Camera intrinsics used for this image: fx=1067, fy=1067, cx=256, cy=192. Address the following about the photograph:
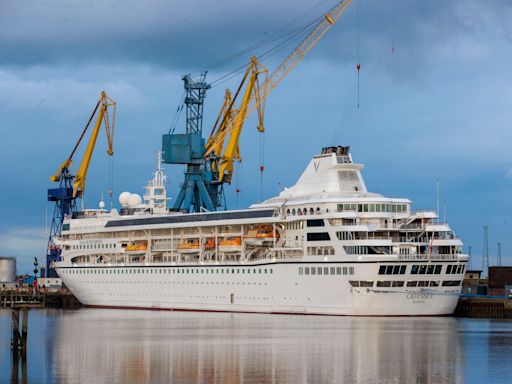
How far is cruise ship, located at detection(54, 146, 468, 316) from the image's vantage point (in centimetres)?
8062

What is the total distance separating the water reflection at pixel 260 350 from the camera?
46469 millimetres

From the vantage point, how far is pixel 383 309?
3174 inches

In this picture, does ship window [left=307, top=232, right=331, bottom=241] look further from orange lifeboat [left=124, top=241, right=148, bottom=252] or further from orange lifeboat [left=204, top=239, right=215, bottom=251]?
orange lifeboat [left=124, top=241, right=148, bottom=252]

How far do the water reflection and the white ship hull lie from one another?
1953 millimetres

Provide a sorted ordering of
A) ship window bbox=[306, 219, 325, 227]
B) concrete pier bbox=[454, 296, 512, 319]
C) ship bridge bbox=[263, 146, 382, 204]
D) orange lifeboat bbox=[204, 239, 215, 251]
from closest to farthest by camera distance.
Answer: ship window bbox=[306, 219, 325, 227]
concrete pier bbox=[454, 296, 512, 319]
ship bridge bbox=[263, 146, 382, 204]
orange lifeboat bbox=[204, 239, 215, 251]

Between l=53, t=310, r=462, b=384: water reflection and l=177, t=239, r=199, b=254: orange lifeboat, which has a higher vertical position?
l=177, t=239, r=199, b=254: orange lifeboat

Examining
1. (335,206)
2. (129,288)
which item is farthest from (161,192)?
(335,206)

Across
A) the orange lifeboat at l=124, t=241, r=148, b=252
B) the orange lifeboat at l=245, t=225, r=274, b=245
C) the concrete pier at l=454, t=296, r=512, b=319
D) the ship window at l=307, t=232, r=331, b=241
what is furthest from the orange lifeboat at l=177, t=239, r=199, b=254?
the concrete pier at l=454, t=296, r=512, b=319

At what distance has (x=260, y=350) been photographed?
56.0 m

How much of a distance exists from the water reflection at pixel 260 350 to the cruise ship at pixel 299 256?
109 inches

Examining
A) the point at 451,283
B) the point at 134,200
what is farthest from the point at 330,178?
the point at 134,200

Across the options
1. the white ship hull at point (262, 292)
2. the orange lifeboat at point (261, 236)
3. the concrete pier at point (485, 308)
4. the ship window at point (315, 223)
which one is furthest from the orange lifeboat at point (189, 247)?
the concrete pier at point (485, 308)

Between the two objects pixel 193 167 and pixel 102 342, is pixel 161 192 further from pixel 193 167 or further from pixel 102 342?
pixel 102 342

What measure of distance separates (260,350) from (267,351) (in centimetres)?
59
